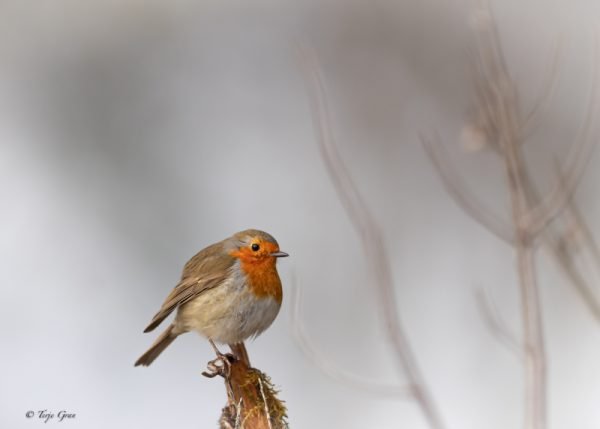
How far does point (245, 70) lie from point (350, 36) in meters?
1.03

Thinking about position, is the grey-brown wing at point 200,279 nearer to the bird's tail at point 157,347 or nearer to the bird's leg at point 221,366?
the bird's tail at point 157,347

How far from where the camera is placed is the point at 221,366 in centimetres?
356

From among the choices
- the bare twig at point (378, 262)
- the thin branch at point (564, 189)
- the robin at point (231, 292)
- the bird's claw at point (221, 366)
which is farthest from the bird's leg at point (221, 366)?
the thin branch at point (564, 189)

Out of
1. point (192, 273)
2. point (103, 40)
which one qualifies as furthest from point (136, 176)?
point (192, 273)

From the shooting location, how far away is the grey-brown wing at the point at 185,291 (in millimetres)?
4594

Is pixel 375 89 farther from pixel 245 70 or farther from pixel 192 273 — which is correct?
pixel 192 273

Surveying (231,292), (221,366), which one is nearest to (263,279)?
(231,292)

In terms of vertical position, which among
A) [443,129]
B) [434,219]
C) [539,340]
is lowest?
[539,340]

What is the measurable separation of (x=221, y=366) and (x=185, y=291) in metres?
1.14

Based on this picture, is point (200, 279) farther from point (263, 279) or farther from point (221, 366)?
point (221, 366)

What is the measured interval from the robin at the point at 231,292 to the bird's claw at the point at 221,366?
2.22 feet

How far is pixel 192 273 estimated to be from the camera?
4703 mm

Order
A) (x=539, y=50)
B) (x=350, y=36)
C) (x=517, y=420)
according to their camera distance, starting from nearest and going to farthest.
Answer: (x=517, y=420)
(x=539, y=50)
(x=350, y=36)

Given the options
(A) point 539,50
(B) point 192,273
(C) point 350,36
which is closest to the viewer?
(B) point 192,273
